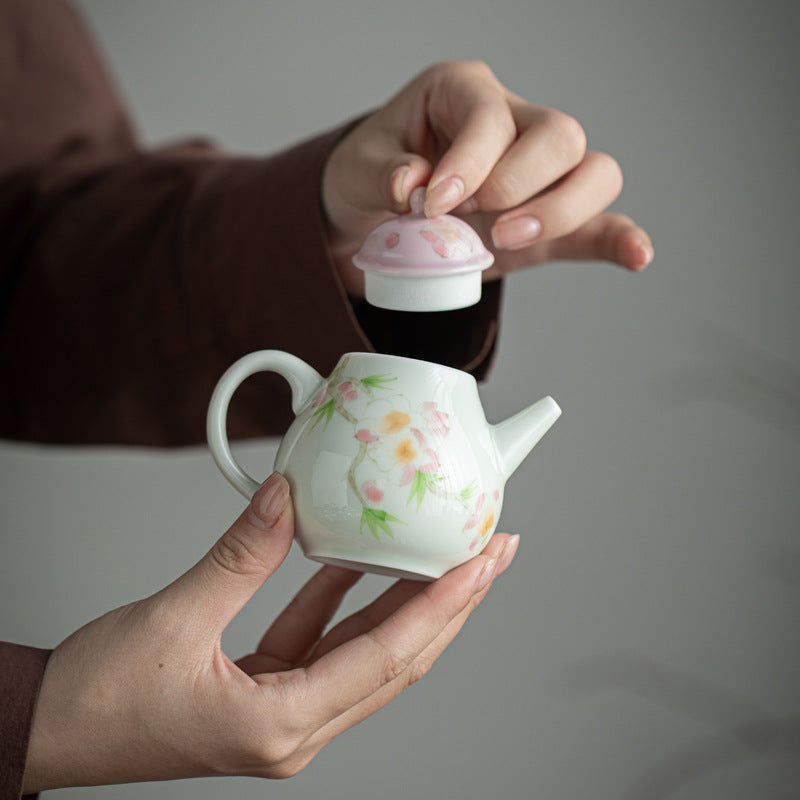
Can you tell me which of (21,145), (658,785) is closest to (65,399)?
(21,145)

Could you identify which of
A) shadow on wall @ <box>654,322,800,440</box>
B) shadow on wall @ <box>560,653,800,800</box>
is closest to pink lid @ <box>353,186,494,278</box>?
shadow on wall @ <box>654,322,800,440</box>

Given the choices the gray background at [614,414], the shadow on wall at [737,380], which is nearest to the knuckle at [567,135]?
the gray background at [614,414]

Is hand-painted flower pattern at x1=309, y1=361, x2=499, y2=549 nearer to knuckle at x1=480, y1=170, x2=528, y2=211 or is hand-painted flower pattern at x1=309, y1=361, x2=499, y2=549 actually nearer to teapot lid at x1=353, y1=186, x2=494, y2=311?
teapot lid at x1=353, y1=186, x2=494, y2=311

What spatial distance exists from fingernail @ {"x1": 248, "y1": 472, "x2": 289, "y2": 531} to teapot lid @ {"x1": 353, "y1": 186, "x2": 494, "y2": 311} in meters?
0.18

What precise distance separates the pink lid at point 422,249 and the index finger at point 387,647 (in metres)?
0.26

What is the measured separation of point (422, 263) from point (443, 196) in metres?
0.08

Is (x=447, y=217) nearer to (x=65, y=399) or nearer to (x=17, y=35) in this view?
(x=65, y=399)

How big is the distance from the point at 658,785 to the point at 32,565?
148 cm

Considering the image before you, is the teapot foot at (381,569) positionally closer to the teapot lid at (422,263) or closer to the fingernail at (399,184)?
the teapot lid at (422,263)

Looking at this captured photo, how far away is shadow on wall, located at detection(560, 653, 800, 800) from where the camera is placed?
173cm

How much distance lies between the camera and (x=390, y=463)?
2.16 ft

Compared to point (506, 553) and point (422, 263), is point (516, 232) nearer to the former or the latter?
point (422, 263)

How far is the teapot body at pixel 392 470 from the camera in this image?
2.17 feet

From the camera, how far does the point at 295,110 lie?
1.81m
